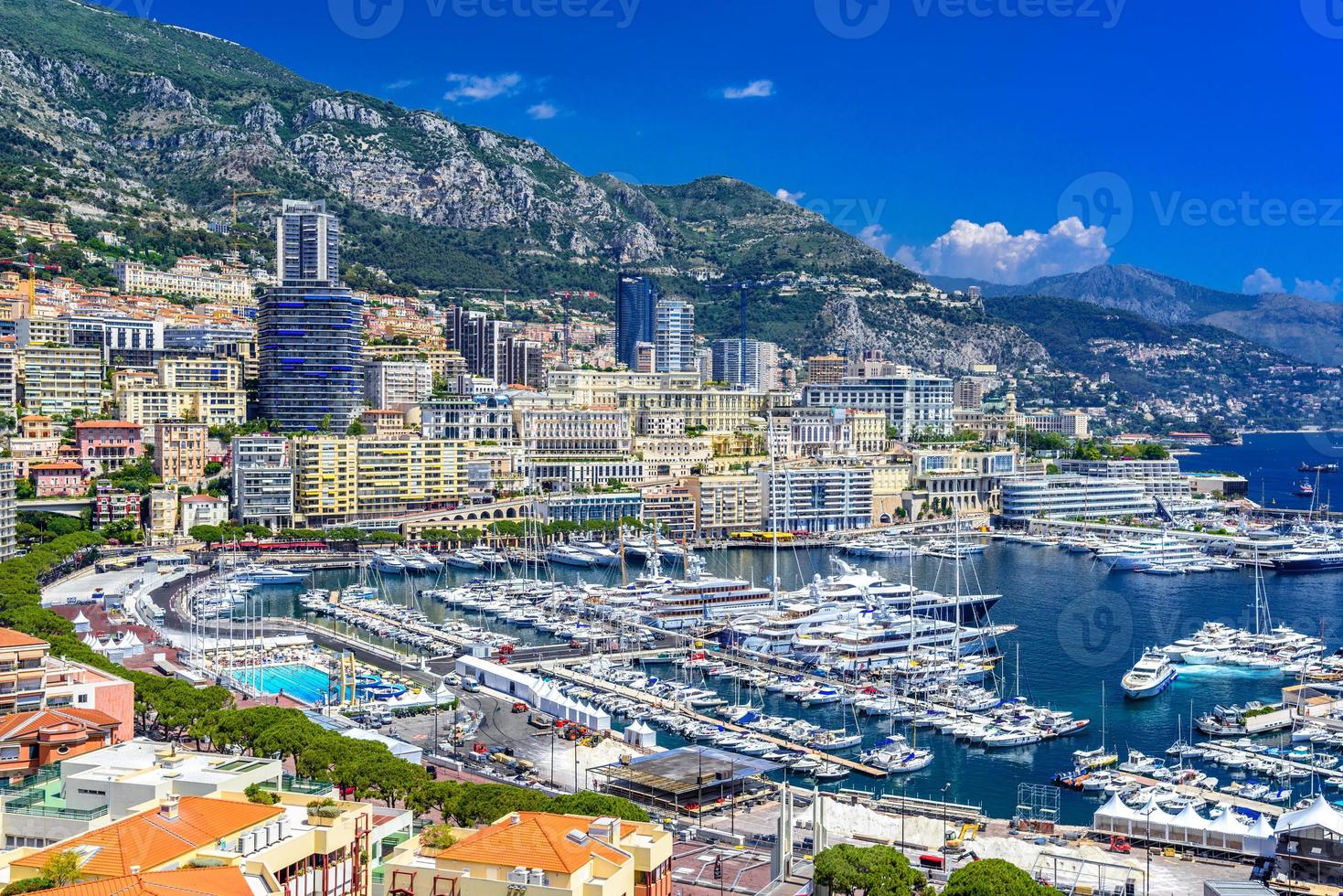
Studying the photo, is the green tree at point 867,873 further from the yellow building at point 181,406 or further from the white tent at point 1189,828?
the yellow building at point 181,406

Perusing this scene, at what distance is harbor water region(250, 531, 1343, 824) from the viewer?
26578 millimetres

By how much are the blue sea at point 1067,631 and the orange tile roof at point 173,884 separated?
15.1 m

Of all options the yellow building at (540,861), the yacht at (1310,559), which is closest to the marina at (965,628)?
the yacht at (1310,559)

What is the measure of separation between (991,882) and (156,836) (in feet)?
26.7

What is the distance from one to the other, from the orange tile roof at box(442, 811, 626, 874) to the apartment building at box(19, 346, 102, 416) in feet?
170

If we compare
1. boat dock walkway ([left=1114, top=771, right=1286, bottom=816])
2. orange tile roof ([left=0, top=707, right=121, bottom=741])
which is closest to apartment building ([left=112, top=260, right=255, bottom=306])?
orange tile roof ([left=0, top=707, right=121, bottom=741])

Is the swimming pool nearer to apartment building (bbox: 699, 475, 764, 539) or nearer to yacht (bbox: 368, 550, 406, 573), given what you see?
yacht (bbox: 368, 550, 406, 573)

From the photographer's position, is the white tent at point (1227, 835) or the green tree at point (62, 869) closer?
the green tree at point (62, 869)

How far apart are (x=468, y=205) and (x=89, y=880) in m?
114

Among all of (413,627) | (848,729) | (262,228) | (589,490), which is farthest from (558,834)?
(262,228)

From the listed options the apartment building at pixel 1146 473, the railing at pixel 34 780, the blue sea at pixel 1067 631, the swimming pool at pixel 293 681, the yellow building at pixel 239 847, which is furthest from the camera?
the apartment building at pixel 1146 473

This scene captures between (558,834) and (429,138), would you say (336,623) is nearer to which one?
(558,834)

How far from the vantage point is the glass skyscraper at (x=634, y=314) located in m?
109

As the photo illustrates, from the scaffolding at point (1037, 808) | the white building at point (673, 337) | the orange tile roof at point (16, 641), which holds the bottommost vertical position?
the scaffolding at point (1037, 808)
